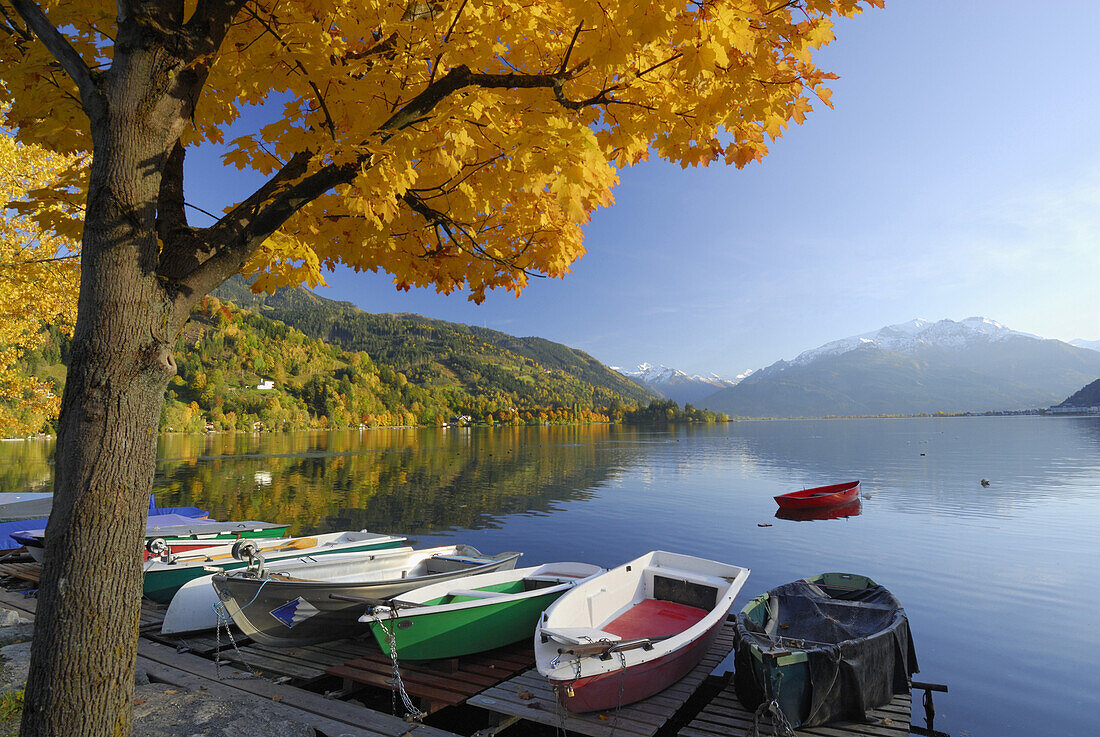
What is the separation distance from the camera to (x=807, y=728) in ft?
22.5

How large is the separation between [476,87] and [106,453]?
10.7ft

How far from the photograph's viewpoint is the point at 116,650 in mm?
3363

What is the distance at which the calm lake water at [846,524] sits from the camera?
1235 centimetres

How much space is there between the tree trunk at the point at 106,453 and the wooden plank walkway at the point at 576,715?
4.46 m

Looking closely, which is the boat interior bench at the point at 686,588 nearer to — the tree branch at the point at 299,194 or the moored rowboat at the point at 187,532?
the tree branch at the point at 299,194

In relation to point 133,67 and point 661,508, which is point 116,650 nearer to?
point 133,67

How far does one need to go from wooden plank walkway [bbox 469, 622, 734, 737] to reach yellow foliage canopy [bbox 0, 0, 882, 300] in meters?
5.64

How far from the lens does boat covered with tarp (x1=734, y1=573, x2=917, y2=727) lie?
6793 mm

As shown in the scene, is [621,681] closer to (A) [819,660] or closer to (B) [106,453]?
(A) [819,660]

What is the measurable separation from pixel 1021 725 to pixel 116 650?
45.0 feet

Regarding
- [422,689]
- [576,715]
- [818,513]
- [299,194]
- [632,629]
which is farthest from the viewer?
[818,513]

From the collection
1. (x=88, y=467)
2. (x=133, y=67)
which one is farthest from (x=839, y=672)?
(x=133, y=67)

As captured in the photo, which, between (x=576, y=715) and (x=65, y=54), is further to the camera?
(x=576, y=715)

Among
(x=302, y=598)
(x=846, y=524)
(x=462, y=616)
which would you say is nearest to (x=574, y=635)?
(x=462, y=616)
